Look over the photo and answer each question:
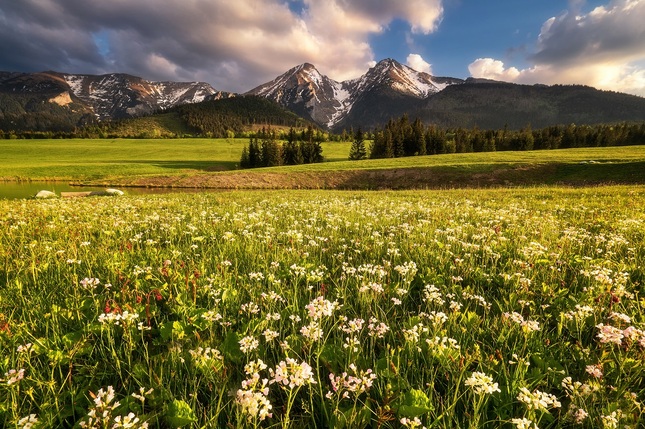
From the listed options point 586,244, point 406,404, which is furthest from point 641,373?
point 586,244

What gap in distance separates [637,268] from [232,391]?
581cm

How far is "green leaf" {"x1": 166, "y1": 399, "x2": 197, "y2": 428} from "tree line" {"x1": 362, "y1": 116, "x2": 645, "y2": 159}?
107m

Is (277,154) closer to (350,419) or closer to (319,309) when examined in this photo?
(319,309)

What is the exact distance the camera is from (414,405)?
1.79 meters

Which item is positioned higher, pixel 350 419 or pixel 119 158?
pixel 350 419

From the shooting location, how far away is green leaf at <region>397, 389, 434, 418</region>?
5.78ft

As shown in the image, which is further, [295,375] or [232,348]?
[232,348]

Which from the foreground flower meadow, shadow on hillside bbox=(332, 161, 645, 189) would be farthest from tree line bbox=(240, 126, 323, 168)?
the foreground flower meadow

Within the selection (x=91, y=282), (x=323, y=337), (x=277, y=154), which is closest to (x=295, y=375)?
(x=323, y=337)

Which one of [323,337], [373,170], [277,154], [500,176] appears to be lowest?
[373,170]

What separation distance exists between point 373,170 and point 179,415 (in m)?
59.1

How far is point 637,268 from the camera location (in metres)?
4.34

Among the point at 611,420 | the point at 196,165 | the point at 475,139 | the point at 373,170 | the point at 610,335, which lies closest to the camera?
the point at 611,420

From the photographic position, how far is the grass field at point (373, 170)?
4316 centimetres
